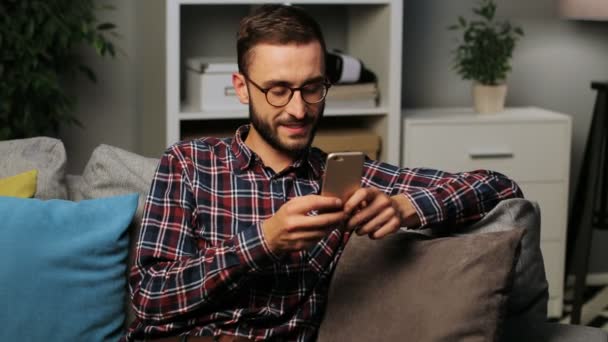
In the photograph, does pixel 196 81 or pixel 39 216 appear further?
pixel 196 81

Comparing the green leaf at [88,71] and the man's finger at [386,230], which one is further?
the green leaf at [88,71]

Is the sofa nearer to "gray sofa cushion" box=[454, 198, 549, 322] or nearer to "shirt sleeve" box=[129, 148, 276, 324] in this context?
"gray sofa cushion" box=[454, 198, 549, 322]

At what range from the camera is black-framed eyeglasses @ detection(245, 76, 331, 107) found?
1.76 metres

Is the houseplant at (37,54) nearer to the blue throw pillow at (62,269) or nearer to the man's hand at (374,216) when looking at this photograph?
the blue throw pillow at (62,269)

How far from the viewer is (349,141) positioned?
3295 millimetres

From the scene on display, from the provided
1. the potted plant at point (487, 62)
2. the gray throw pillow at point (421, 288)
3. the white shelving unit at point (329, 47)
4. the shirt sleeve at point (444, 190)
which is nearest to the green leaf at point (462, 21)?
the potted plant at point (487, 62)

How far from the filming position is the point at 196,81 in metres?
3.24

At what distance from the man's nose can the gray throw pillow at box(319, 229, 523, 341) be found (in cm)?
25

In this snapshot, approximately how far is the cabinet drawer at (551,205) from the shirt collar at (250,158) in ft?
5.59

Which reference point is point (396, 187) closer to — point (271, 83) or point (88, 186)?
point (271, 83)

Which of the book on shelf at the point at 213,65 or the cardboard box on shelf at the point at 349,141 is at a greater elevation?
the book on shelf at the point at 213,65

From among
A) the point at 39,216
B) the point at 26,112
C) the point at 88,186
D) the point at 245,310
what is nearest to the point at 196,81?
the point at 26,112

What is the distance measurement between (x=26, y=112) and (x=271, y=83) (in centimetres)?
158

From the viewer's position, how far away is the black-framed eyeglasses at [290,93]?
1756mm
